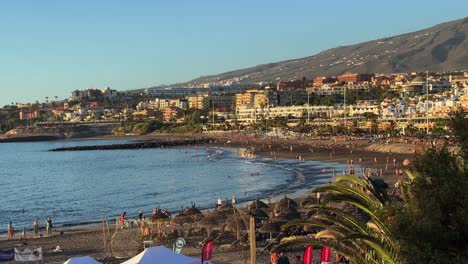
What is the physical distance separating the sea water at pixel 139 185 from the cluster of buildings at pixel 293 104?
2243 centimetres

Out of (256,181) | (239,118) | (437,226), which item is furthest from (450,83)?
(437,226)

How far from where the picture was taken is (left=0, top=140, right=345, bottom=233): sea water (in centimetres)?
2817

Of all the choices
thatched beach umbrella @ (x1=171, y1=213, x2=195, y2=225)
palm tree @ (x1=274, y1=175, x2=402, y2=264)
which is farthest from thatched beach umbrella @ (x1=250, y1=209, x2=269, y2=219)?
palm tree @ (x1=274, y1=175, x2=402, y2=264)

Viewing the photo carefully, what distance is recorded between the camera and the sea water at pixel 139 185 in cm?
2817

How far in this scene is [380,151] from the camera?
5206cm

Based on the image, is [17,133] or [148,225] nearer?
[148,225]

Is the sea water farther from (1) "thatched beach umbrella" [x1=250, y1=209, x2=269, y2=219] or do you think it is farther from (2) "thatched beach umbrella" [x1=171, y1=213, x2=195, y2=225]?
(1) "thatched beach umbrella" [x1=250, y1=209, x2=269, y2=219]

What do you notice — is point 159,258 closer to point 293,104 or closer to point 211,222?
point 211,222

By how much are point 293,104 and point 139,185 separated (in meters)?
88.1

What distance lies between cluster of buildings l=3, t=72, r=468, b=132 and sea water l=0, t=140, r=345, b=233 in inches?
883

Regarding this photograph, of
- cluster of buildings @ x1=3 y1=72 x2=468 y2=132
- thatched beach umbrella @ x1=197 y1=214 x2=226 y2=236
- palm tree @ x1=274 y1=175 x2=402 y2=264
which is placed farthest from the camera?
cluster of buildings @ x1=3 y1=72 x2=468 y2=132

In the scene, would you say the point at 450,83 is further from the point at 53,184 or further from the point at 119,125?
the point at 53,184

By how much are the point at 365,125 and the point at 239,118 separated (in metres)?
38.7

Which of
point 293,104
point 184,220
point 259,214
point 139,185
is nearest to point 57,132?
point 293,104
